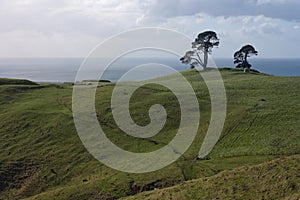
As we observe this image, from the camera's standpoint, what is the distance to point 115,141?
34562 millimetres

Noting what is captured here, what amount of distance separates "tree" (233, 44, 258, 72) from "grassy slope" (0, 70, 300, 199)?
31670 mm

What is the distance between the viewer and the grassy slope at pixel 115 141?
25.8 meters

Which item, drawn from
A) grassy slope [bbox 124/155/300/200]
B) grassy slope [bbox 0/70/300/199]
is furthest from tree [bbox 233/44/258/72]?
grassy slope [bbox 124/155/300/200]

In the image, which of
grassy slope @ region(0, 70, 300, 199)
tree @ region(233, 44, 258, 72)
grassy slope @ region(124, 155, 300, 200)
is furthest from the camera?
tree @ region(233, 44, 258, 72)

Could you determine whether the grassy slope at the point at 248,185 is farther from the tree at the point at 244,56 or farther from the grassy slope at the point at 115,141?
the tree at the point at 244,56

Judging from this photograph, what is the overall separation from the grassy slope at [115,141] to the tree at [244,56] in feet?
104

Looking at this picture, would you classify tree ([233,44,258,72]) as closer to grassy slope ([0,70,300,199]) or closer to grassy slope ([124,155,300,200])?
grassy slope ([0,70,300,199])

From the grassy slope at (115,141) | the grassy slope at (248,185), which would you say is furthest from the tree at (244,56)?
the grassy slope at (248,185)

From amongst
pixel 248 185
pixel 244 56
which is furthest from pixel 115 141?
pixel 244 56

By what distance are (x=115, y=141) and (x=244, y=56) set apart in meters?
57.2

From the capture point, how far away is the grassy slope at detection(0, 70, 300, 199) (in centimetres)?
2575

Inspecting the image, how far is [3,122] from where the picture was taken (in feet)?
131

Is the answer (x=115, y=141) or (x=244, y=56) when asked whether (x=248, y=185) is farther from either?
(x=244, y=56)

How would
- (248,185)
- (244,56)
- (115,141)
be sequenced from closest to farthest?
1. (248,185)
2. (115,141)
3. (244,56)
